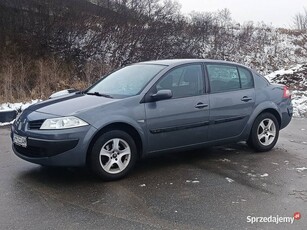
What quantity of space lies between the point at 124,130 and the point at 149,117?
37 centimetres

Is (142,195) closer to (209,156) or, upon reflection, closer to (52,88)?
(209,156)

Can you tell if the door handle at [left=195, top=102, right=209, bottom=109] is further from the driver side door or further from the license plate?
the license plate

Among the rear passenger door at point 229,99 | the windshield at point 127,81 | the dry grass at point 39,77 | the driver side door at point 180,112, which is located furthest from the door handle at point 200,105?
the dry grass at point 39,77

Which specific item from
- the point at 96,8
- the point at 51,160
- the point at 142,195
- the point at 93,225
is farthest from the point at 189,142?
the point at 96,8

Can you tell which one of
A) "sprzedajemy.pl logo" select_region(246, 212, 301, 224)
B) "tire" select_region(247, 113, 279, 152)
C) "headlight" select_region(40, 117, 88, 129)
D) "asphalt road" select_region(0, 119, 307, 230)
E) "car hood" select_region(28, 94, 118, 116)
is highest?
"car hood" select_region(28, 94, 118, 116)

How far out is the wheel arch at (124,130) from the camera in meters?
5.03

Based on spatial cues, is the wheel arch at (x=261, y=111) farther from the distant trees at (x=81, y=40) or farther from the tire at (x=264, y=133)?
the distant trees at (x=81, y=40)

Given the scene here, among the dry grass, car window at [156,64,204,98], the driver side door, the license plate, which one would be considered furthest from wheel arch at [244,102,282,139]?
the dry grass

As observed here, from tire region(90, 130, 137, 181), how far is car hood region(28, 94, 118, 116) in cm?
43

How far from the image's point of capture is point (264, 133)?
669 cm

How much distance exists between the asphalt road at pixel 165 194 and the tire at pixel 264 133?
0.23 m

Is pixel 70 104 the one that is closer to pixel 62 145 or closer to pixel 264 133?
pixel 62 145

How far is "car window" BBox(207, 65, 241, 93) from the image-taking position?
6.12 meters

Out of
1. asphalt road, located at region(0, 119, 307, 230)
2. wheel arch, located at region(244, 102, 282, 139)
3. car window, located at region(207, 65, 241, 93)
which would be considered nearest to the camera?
asphalt road, located at region(0, 119, 307, 230)
